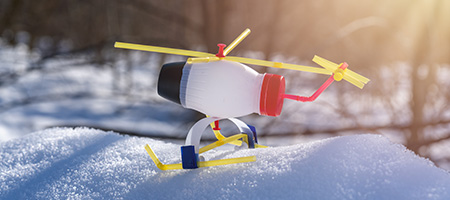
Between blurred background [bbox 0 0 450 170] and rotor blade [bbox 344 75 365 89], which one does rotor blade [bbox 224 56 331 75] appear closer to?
rotor blade [bbox 344 75 365 89]

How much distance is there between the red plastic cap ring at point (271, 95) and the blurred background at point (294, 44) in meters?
0.46

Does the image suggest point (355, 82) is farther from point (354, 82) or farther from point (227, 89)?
point (227, 89)

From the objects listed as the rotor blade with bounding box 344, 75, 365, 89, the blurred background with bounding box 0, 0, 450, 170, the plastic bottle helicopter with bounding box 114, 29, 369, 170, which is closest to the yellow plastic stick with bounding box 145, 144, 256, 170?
the plastic bottle helicopter with bounding box 114, 29, 369, 170

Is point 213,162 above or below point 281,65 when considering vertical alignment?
below

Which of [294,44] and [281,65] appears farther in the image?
[294,44]

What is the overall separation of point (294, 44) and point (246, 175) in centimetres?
55

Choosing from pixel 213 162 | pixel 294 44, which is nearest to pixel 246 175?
pixel 213 162

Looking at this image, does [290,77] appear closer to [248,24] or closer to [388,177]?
[248,24]

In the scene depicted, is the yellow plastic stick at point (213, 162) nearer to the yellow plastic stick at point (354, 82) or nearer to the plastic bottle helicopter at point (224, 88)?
the plastic bottle helicopter at point (224, 88)

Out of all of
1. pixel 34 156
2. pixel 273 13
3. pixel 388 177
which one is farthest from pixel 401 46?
pixel 34 156

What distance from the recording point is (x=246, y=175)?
27 cm

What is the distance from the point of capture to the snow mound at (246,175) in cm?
23

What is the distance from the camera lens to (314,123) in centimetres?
84

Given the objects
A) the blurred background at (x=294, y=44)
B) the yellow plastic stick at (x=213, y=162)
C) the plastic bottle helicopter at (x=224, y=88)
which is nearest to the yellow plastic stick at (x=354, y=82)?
the plastic bottle helicopter at (x=224, y=88)
